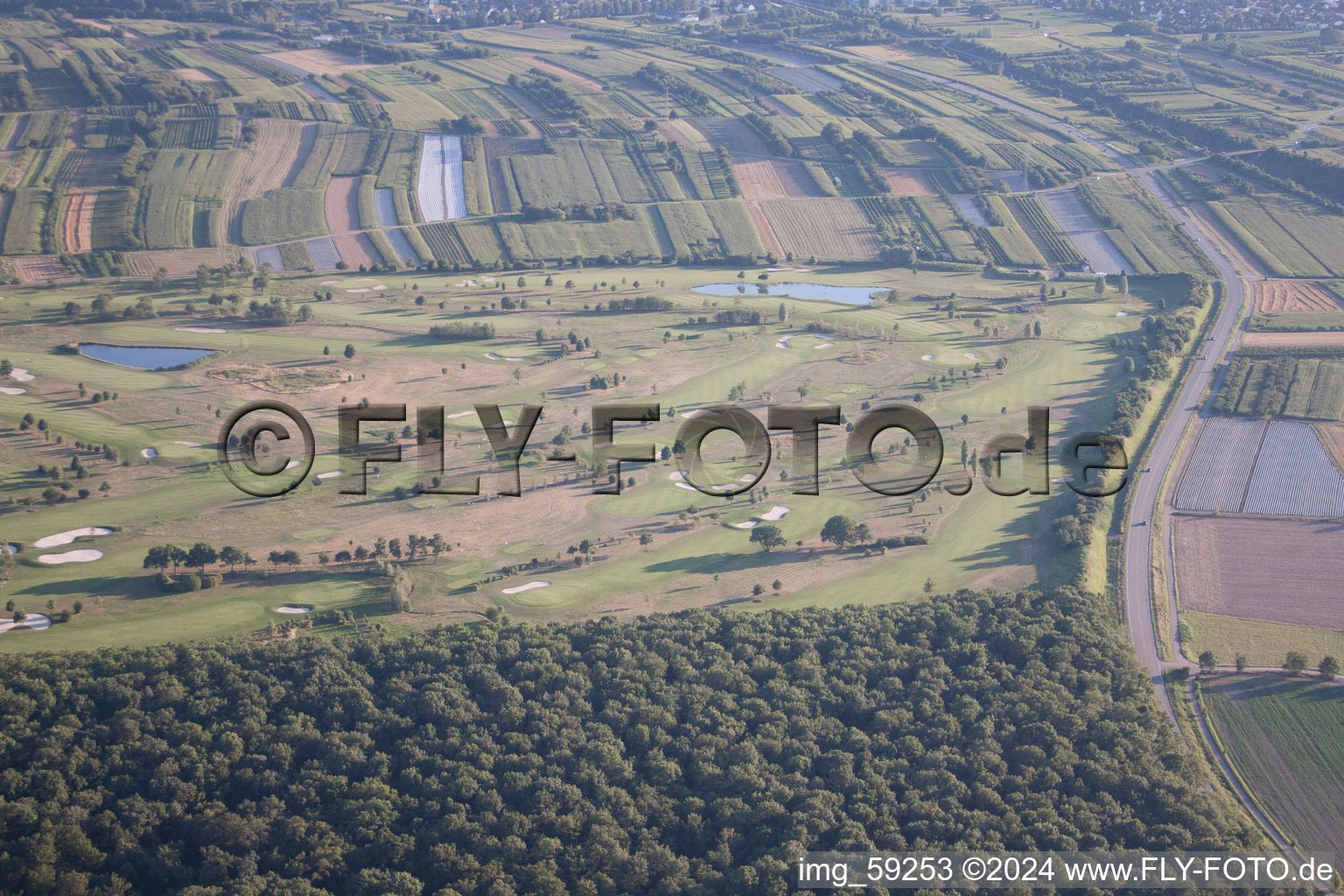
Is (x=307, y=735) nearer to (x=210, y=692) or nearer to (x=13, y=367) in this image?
(x=210, y=692)

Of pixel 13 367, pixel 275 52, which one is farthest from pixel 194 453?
pixel 275 52

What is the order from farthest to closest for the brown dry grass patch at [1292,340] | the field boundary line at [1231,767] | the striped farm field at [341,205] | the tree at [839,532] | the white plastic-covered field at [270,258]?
the striped farm field at [341,205] < the white plastic-covered field at [270,258] < the brown dry grass patch at [1292,340] < the tree at [839,532] < the field boundary line at [1231,767]

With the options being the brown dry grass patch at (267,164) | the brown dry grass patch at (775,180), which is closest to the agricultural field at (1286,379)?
the brown dry grass patch at (775,180)

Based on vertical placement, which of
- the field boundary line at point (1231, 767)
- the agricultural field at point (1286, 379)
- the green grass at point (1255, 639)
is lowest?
the field boundary line at point (1231, 767)

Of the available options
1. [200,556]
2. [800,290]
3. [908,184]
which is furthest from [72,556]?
[908,184]

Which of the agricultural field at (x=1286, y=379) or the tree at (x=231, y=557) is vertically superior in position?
the agricultural field at (x=1286, y=379)

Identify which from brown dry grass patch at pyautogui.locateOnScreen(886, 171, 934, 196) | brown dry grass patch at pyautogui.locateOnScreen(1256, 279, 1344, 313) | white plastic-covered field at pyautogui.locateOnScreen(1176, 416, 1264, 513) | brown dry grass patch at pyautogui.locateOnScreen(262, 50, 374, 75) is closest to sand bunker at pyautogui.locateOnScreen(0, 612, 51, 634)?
white plastic-covered field at pyautogui.locateOnScreen(1176, 416, 1264, 513)

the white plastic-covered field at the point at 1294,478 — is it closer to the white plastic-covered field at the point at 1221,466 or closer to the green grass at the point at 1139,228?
the white plastic-covered field at the point at 1221,466

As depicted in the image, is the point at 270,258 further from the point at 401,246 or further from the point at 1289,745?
the point at 1289,745
